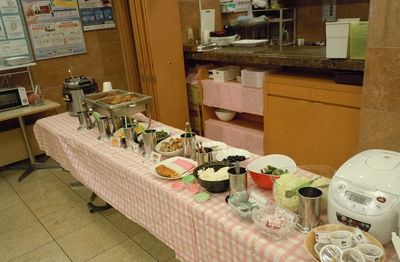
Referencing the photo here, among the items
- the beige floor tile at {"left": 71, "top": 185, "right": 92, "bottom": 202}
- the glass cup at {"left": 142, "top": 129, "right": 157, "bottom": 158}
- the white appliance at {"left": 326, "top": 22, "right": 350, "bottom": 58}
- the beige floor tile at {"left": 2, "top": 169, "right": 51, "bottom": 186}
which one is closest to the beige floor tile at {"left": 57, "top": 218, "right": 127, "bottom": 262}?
the beige floor tile at {"left": 71, "top": 185, "right": 92, "bottom": 202}

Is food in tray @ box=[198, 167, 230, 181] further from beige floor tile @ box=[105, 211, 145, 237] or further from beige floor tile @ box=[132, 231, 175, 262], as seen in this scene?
beige floor tile @ box=[105, 211, 145, 237]

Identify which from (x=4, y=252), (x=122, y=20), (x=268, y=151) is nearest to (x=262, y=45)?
(x=268, y=151)

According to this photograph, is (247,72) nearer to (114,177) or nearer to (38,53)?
(114,177)

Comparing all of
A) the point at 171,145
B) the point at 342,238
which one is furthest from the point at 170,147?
the point at 342,238

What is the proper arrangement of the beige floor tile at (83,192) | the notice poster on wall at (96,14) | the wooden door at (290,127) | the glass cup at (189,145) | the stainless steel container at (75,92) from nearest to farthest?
the glass cup at (189,145)
the stainless steel container at (75,92)
the wooden door at (290,127)
the beige floor tile at (83,192)
the notice poster on wall at (96,14)

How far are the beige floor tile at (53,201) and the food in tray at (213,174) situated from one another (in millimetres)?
1811

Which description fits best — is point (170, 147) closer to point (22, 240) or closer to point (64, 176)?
point (22, 240)

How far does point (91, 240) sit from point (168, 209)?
3.85 ft

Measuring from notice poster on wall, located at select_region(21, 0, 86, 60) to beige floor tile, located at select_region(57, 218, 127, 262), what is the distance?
7.16ft

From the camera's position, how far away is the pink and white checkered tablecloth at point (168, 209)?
105 centimetres

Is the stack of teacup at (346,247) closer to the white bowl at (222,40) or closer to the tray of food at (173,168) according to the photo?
the tray of food at (173,168)

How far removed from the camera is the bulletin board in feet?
10.8

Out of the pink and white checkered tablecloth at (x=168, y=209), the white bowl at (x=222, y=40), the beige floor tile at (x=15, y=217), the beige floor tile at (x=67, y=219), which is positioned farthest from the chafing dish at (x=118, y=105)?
the white bowl at (x=222, y=40)

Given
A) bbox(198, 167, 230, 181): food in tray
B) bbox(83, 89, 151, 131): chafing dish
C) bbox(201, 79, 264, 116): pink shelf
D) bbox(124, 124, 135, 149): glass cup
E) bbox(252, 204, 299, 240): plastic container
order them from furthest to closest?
bbox(201, 79, 264, 116): pink shelf < bbox(83, 89, 151, 131): chafing dish < bbox(124, 124, 135, 149): glass cup < bbox(198, 167, 230, 181): food in tray < bbox(252, 204, 299, 240): plastic container
